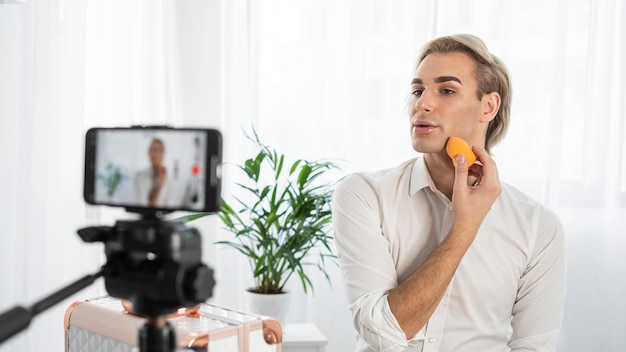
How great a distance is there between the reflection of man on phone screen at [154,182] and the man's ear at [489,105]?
1.30 m

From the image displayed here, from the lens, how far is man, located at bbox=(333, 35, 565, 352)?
1.53m

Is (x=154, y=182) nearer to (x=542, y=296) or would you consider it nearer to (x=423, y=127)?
(x=423, y=127)

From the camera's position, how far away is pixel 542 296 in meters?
1.60

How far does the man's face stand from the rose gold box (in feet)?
2.23

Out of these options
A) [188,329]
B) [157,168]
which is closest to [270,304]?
[188,329]

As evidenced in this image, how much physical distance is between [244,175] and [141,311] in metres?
2.24

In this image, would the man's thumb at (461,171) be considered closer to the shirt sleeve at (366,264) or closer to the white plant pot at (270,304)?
the shirt sleeve at (366,264)

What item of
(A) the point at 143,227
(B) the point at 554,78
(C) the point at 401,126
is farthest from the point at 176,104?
(A) the point at 143,227

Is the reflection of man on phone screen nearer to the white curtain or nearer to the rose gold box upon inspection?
the rose gold box

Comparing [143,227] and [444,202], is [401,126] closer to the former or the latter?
[444,202]

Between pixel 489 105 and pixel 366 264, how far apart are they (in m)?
0.57

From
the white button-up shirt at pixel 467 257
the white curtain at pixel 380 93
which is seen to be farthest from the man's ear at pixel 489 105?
the white curtain at pixel 380 93

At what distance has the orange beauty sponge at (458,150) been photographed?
1.54 metres

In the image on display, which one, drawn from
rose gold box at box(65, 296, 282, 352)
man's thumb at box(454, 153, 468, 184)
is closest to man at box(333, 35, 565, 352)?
man's thumb at box(454, 153, 468, 184)
